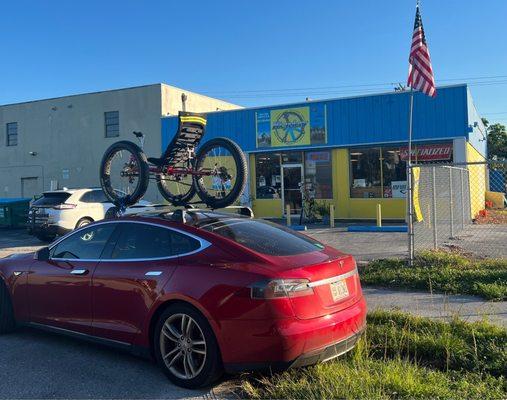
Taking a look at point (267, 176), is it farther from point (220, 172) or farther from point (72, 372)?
point (72, 372)

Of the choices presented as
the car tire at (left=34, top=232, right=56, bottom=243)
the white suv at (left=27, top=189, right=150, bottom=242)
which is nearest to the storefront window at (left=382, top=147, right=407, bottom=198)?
the white suv at (left=27, top=189, right=150, bottom=242)

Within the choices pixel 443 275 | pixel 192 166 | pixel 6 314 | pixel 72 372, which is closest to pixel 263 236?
pixel 72 372

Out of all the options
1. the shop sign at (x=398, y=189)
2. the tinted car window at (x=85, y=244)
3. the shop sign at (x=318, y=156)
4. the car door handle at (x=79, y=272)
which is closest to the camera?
the car door handle at (x=79, y=272)

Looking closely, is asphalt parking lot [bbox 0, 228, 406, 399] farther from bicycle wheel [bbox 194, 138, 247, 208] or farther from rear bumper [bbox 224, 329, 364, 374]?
bicycle wheel [bbox 194, 138, 247, 208]

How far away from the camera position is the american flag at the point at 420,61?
967 cm

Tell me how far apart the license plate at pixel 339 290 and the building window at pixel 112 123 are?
77.1 feet

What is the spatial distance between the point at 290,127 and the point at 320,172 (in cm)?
224

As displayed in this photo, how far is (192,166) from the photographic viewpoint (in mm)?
7449

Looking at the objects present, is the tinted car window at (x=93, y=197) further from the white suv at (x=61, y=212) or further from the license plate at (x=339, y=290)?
the license plate at (x=339, y=290)

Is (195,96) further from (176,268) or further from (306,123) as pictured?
(176,268)

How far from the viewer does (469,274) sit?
7.98m

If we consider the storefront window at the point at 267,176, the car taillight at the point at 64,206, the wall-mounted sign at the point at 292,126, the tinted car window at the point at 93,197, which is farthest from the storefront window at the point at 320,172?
the car taillight at the point at 64,206

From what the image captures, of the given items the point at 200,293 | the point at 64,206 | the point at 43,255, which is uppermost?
the point at 64,206

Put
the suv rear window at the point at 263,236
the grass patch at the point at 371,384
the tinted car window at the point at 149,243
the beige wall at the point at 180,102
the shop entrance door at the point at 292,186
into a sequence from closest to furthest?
the grass patch at the point at 371,384, the suv rear window at the point at 263,236, the tinted car window at the point at 149,243, the shop entrance door at the point at 292,186, the beige wall at the point at 180,102
